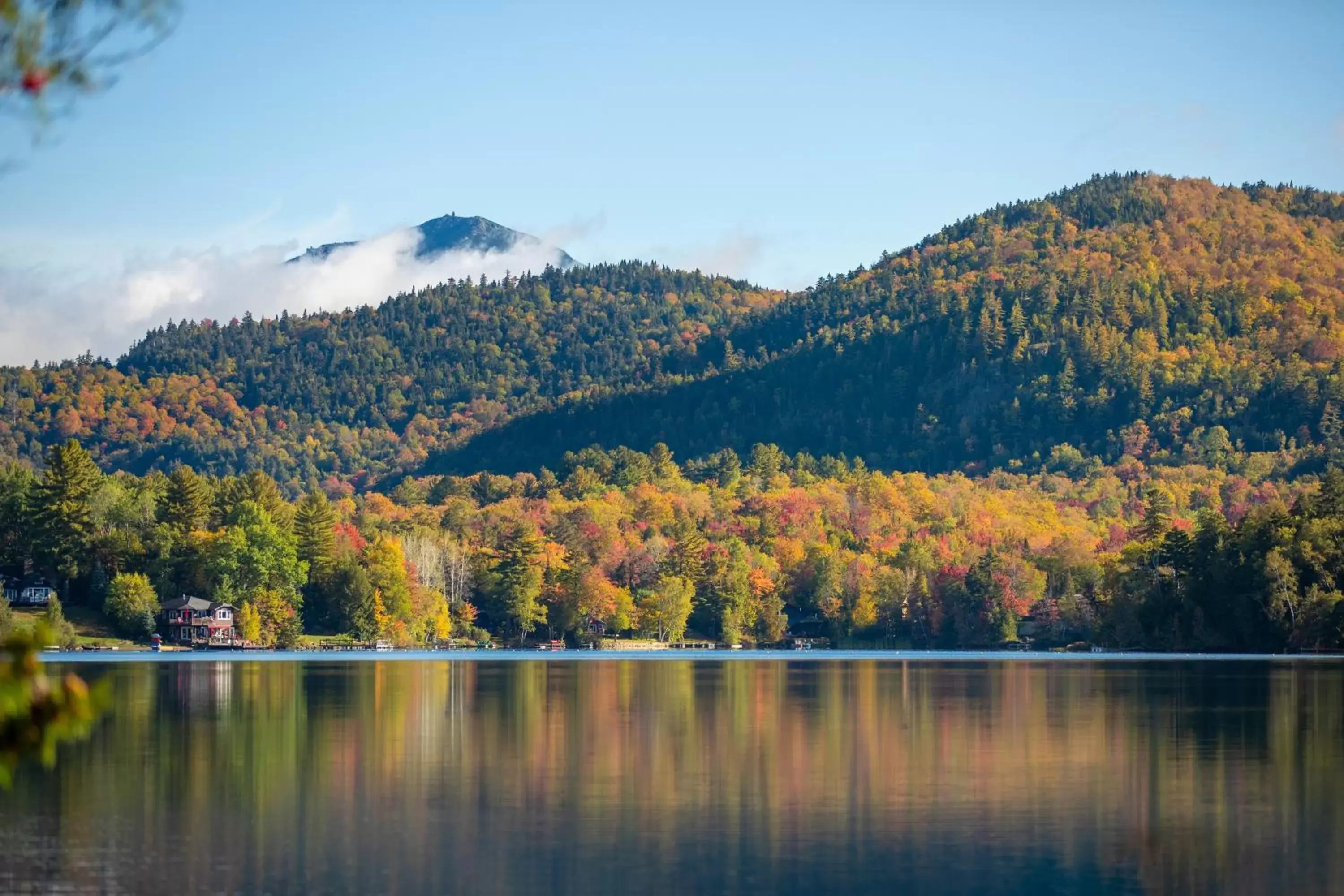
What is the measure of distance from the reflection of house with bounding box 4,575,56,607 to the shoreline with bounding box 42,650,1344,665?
11.5 metres

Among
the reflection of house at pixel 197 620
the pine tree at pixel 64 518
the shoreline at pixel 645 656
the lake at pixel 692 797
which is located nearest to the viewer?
the lake at pixel 692 797

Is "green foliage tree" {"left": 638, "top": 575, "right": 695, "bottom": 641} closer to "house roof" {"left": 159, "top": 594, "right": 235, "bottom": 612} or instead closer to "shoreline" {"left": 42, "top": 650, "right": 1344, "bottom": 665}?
"shoreline" {"left": 42, "top": 650, "right": 1344, "bottom": 665}

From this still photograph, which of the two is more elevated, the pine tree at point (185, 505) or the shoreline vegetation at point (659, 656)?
the pine tree at point (185, 505)

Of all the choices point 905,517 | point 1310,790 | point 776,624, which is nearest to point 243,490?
point 776,624

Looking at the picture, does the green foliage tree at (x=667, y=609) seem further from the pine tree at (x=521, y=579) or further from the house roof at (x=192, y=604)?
the house roof at (x=192, y=604)

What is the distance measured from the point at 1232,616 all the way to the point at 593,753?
3392 inches

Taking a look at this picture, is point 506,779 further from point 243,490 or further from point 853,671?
point 243,490

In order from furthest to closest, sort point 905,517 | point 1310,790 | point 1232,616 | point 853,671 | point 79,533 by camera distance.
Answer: point 905,517 → point 79,533 → point 1232,616 → point 853,671 → point 1310,790

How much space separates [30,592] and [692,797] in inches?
4335

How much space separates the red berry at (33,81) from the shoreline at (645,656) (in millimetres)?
98671

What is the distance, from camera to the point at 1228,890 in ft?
92.2

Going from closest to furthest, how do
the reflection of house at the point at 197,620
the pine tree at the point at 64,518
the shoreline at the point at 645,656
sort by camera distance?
the shoreline at the point at 645,656
the reflection of house at the point at 197,620
the pine tree at the point at 64,518

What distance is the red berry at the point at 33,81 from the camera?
37.8ft

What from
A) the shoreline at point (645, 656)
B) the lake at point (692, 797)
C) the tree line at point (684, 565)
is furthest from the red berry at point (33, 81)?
the tree line at point (684, 565)
